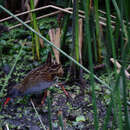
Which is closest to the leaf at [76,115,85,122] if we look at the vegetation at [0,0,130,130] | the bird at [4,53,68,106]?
the vegetation at [0,0,130,130]

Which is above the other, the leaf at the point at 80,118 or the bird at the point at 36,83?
the bird at the point at 36,83

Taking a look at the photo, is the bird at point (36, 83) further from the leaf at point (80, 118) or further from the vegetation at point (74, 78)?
the leaf at point (80, 118)

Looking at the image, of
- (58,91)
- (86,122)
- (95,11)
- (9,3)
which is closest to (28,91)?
(58,91)

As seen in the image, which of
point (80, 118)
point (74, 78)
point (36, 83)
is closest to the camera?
point (80, 118)

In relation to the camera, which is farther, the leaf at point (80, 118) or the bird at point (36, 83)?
the bird at point (36, 83)

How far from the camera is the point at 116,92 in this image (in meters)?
1.27

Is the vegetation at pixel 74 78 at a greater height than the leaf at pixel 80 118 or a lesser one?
greater

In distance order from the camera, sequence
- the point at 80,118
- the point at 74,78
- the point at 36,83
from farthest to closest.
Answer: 1. the point at 74,78
2. the point at 36,83
3. the point at 80,118

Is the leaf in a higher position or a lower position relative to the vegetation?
lower

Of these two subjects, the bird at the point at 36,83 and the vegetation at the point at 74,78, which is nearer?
the vegetation at the point at 74,78

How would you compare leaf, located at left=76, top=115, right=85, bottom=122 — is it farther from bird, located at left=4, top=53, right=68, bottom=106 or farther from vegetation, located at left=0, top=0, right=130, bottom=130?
bird, located at left=4, top=53, right=68, bottom=106

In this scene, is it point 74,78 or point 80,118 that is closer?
point 80,118

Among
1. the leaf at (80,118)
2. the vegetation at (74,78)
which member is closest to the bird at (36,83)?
the vegetation at (74,78)

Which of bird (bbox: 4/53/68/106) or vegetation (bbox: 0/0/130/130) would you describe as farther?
bird (bbox: 4/53/68/106)
